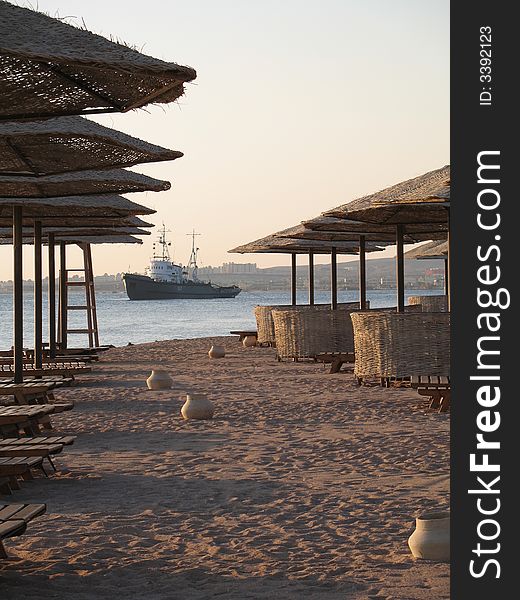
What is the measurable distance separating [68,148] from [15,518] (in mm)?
3014

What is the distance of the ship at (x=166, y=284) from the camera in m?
94.8

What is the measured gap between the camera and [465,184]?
2.09 meters

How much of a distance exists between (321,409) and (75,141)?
15.1ft

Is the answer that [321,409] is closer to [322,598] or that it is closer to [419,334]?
[419,334]

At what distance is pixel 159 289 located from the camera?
9544cm

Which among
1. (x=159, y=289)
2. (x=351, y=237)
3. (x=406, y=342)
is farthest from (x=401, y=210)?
(x=159, y=289)

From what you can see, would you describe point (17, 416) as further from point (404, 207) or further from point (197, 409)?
point (404, 207)

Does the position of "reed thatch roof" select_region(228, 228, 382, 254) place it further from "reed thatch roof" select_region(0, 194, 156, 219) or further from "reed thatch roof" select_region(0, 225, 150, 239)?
"reed thatch roof" select_region(0, 194, 156, 219)

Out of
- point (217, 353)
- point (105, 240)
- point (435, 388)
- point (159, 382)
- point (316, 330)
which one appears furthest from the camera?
point (105, 240)

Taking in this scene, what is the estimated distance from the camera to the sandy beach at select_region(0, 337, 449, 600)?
174 inches

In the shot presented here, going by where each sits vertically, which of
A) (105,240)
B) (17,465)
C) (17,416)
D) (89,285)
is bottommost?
(17,465)

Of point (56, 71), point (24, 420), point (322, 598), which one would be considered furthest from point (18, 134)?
point (322, 598)

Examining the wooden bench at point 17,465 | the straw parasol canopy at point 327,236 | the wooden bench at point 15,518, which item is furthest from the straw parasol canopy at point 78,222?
the wooden bench at point 15,518

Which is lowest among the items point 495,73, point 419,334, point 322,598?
point 322,598
